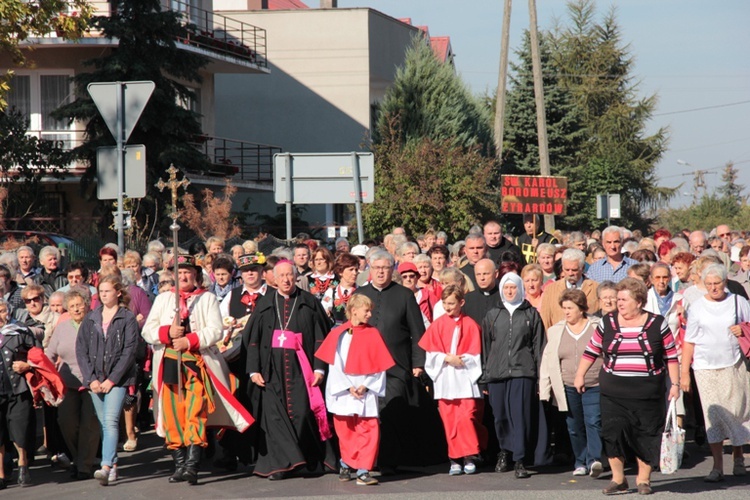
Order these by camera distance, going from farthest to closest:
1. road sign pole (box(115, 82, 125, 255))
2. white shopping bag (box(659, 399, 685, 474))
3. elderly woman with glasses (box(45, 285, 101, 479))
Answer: road sign pole (box(115, 82, 125, 255)) < elderly woman with glasses (box(45, 285, 101, 479)) < white shopping bag (box(659, 399, 685, 474))

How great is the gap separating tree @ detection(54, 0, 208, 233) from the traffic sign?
13938mm

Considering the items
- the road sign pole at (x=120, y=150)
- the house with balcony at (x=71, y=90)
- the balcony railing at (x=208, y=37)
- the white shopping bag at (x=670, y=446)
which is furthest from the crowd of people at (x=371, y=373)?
the balcony railing at (x=208, y=37)

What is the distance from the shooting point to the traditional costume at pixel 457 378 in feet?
34.2

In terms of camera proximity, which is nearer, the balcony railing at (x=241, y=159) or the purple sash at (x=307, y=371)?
the purple sash at (x=307, y=371)

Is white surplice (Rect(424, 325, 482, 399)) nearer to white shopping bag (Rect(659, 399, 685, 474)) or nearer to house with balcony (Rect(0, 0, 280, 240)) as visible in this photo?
white shopping bag (Rect(659, 399, 685, 474))

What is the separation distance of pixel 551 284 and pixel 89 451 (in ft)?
15.1

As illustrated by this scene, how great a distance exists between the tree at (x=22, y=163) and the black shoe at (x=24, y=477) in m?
16.8

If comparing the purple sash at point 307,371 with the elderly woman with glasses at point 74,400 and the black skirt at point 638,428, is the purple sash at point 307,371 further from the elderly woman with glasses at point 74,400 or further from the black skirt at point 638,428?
the black skirt at point 638,428

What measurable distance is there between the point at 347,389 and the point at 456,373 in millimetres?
1018

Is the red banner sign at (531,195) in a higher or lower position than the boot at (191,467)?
higher

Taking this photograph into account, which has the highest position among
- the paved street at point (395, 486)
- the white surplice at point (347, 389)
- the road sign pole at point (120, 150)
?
the road sign pole at point (120, 150)

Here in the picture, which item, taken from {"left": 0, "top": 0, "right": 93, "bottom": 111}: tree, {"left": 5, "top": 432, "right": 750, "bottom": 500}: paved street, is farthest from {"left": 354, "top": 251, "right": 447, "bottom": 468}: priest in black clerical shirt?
{"left": 0, "top": 0, "right": 93, "bottom": 111}: tree

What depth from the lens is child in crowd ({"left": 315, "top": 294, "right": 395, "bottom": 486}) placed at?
398 inches

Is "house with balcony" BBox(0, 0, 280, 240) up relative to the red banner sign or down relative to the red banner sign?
up
